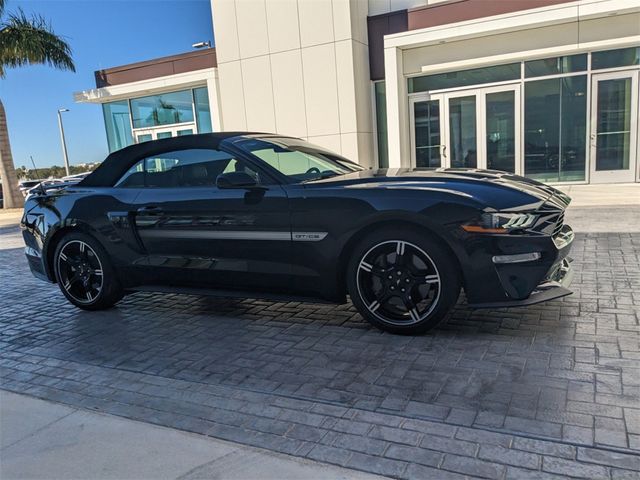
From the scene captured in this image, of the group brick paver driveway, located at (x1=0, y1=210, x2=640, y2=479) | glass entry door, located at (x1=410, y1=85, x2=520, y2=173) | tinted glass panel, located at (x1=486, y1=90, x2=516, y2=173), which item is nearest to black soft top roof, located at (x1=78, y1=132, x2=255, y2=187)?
brick paver driveway, located at (x1=0, y1=210, x2=640, y2=479)

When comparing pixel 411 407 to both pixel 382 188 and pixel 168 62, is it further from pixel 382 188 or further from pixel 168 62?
pixel 168 62

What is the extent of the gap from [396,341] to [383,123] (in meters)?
11.4

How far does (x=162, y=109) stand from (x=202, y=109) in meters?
1.99

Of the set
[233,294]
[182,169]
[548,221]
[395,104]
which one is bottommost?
[233,294]

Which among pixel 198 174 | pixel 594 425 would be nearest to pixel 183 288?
pixel 198 174

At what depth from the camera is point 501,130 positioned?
13.1 metres

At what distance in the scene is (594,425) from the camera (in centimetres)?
257

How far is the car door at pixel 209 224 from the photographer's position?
4.15 m

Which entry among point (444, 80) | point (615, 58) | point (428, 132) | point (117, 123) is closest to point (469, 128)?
point (428, 132)

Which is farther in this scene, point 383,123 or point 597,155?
point 383,123

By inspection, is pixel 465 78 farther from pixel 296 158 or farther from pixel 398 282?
pixel 398 282

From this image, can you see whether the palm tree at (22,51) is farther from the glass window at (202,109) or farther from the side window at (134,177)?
the side window at (134,177)

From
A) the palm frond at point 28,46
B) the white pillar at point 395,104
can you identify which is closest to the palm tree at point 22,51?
the palm frond at point 28,46

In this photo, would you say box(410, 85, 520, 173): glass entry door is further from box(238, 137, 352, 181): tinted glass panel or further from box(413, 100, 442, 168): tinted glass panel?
box(238, 137, 352, 181): tinted glass panel
